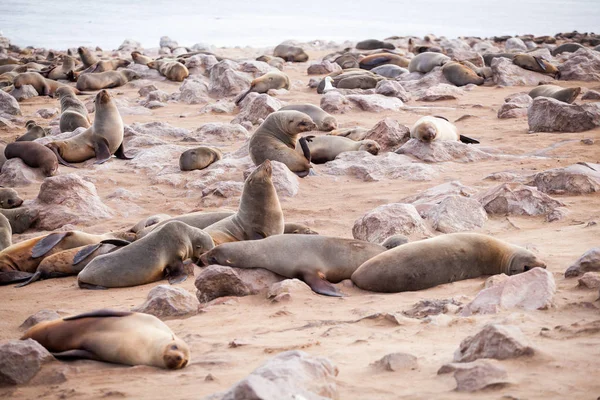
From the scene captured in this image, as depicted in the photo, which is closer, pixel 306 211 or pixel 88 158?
pixel 306 211

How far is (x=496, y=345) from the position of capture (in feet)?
9.40

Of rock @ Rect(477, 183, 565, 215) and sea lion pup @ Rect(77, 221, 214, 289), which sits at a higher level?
rock @ Rect(477, 183, 565, 215)

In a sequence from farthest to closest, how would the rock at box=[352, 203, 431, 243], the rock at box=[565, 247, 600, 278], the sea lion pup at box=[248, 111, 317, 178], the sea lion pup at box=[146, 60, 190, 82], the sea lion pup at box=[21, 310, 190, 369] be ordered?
the sea lion pup at box=[146, 60, 190, 82] → the sea lion pup at box=[248, 111, 317, 178] → the rock at box=[352, 203, 431, 243] → the rock at box=[565, 247, 600, 278] → the sea lion pup at box=[21, 310, 190, 369]

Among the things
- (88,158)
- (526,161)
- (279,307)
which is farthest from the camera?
(88,158)

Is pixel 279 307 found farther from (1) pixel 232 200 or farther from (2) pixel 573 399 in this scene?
(1) pixel 232 200

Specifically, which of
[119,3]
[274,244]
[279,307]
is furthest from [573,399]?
[119,3]

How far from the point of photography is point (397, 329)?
11.8ft

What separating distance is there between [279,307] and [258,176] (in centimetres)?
189

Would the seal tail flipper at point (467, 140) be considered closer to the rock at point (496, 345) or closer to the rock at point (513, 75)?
the rock at point (513, 75)

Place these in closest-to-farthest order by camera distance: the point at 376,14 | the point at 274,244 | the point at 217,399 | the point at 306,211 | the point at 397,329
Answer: the point at 217,399, the point at 397,329, the point at 274,244, the point at 306,211, the point at 376,14

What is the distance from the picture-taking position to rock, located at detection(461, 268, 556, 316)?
3.68 metres

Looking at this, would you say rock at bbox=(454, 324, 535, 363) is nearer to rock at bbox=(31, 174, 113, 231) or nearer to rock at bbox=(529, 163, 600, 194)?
rock at bbox=(529, 163, 600, 194)

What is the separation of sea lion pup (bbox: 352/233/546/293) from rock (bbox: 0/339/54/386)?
7.03ft

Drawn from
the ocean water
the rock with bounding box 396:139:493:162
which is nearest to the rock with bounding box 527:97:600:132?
the rock with bounding box 396:139:493:162
